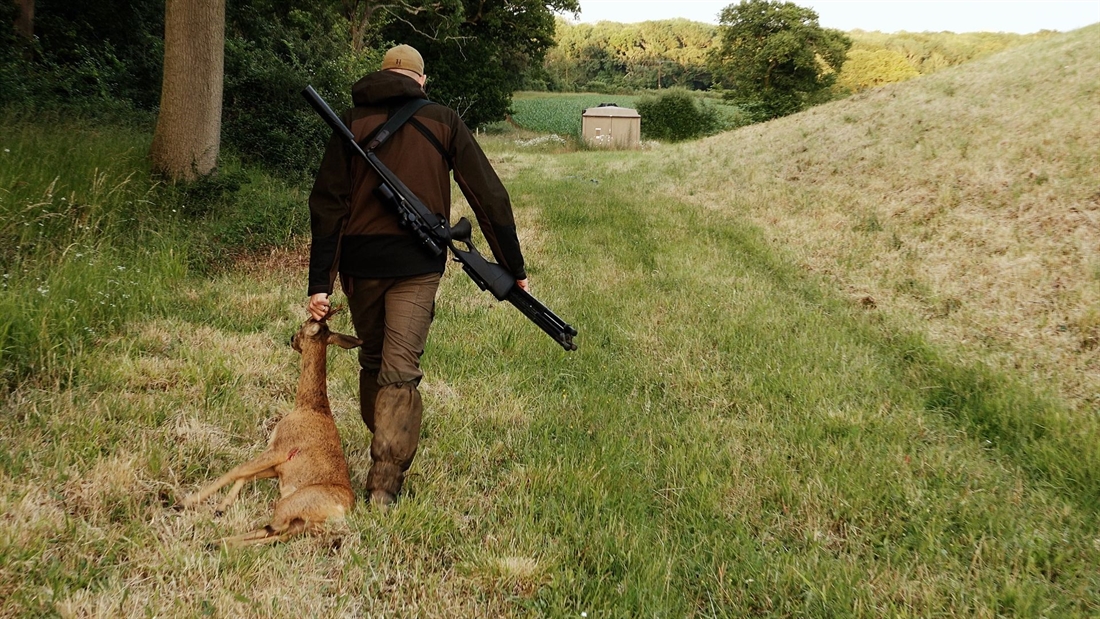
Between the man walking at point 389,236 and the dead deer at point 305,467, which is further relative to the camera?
the man walking at point 389,236

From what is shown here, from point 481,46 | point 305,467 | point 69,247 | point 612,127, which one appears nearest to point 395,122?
point 305,467

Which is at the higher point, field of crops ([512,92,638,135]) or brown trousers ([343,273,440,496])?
field of crops ([512,92,638,135])

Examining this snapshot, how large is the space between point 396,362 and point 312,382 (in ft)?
1.63

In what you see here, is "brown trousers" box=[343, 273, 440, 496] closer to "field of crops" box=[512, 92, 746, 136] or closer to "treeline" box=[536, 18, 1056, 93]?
"field of crops" box=[512, 92, 746, 136]

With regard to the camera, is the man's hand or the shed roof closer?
the man's hand

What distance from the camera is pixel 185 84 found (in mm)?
7703

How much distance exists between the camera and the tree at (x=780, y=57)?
4453cm

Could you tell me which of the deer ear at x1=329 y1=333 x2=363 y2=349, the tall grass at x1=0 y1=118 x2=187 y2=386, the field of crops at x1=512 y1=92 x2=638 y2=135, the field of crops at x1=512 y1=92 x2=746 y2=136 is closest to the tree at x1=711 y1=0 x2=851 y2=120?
the field of crops at x1=512 y1=92 x2=746 y2=136

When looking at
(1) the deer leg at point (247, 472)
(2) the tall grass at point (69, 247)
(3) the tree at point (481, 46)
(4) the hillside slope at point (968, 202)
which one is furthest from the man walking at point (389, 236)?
(3) the tree at point (481, 46)

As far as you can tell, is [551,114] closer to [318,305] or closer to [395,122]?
[395,122]

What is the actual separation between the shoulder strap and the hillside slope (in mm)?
5183

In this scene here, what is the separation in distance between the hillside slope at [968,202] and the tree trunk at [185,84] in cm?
817

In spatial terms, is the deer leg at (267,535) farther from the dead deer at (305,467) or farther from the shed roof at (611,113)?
the shed roof at (611,113)

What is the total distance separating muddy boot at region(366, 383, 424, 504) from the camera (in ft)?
10.7
